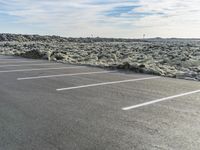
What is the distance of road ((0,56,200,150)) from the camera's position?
3.91 meters

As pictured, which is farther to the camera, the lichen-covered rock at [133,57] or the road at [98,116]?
the lichen-covered rock at [133,57]

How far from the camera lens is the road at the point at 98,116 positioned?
391 cm

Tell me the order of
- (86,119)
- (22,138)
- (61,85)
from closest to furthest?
(22,138) → (86,119) → (61,85)

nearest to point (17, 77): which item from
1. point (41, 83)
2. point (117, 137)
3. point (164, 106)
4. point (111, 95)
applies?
point (41, 83)

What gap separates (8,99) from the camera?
625cm

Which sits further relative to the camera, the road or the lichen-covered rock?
the lichen-covered rock

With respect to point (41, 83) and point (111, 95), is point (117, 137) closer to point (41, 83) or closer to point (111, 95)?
point (111, 95)

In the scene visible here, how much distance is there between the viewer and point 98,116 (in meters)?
5.12

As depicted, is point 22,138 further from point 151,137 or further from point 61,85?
point 61,85

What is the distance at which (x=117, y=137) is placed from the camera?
4117 millimetres

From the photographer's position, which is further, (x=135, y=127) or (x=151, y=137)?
(x=135, y=127)

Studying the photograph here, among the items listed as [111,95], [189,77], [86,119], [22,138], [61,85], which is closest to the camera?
[22,138]

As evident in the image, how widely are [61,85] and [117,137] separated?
4.33 metres

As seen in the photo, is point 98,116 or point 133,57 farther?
point 133,57
